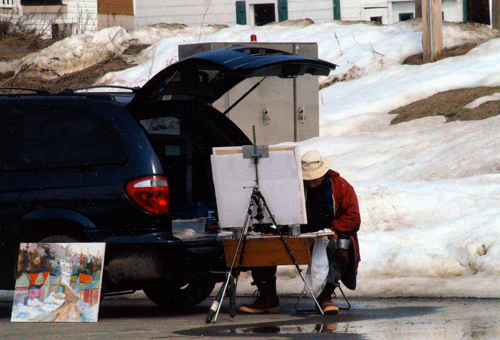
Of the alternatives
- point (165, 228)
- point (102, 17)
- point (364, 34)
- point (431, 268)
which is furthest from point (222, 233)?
point (102, 17)

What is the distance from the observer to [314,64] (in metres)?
7.20

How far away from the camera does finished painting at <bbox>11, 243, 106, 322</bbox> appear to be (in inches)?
269

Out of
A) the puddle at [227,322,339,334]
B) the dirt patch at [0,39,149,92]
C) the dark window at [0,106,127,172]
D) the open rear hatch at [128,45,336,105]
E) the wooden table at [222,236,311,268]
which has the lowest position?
the dirt patch at [0,39,149,92]

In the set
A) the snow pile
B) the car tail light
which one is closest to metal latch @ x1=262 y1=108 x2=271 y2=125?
the snow pile

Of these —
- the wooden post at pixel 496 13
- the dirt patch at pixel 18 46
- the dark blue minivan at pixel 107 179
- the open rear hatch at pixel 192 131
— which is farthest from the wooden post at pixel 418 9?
the dark blue minivan at pixel 107 179

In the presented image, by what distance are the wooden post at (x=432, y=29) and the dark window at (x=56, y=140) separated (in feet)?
44.7

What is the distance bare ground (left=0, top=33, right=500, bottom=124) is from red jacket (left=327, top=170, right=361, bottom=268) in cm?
832

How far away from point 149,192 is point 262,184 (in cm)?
91

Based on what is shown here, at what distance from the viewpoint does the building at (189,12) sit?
3181 cm

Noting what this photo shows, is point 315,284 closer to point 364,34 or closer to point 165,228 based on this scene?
point 165,228

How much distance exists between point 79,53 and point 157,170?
22.4 m

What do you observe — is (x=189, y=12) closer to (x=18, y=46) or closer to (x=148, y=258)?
(x=18, y=46)

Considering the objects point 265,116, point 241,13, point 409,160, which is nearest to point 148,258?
point 265,116

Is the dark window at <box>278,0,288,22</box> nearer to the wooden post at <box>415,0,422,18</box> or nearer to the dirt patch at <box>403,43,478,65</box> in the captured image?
the wooden post at <box>415,0,422,18</box>
